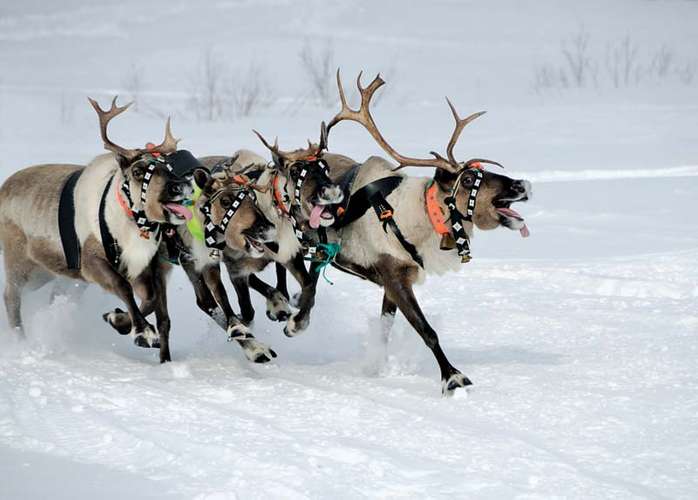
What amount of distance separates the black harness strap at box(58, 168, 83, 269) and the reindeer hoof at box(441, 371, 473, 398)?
8.95ft

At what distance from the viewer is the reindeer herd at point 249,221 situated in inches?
276

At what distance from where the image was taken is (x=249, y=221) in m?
7.37

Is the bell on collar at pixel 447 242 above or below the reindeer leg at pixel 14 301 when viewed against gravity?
above

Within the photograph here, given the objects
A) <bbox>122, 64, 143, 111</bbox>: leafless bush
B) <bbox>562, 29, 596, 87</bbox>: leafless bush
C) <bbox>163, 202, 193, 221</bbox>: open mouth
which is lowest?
<bbox>122, 64, 143, 111</bbox>: leafless bush

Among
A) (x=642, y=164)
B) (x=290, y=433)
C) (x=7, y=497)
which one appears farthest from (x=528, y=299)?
(x=642, y=164)

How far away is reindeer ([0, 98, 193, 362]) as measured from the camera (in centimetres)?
717

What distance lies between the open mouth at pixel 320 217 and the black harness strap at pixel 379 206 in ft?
0.82

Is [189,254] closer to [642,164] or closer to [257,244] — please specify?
[257,244]

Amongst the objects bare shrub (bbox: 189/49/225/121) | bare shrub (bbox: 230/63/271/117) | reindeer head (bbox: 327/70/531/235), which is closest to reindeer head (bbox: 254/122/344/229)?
reindeer head (bbox: 327/70/531/235)

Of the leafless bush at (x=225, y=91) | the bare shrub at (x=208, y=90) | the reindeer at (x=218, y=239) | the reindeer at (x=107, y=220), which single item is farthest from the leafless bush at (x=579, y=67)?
the reindeer at (x=107, y=220)

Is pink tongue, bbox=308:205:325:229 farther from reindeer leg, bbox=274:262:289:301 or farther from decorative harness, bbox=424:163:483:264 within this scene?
reindeer leg, bbox=274:262:289:301

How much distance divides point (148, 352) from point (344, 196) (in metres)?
2.21

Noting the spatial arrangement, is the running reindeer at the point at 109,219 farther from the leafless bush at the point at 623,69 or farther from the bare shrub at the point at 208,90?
the leafless bush at the point at 623,69

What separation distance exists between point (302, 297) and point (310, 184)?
3.06ft
